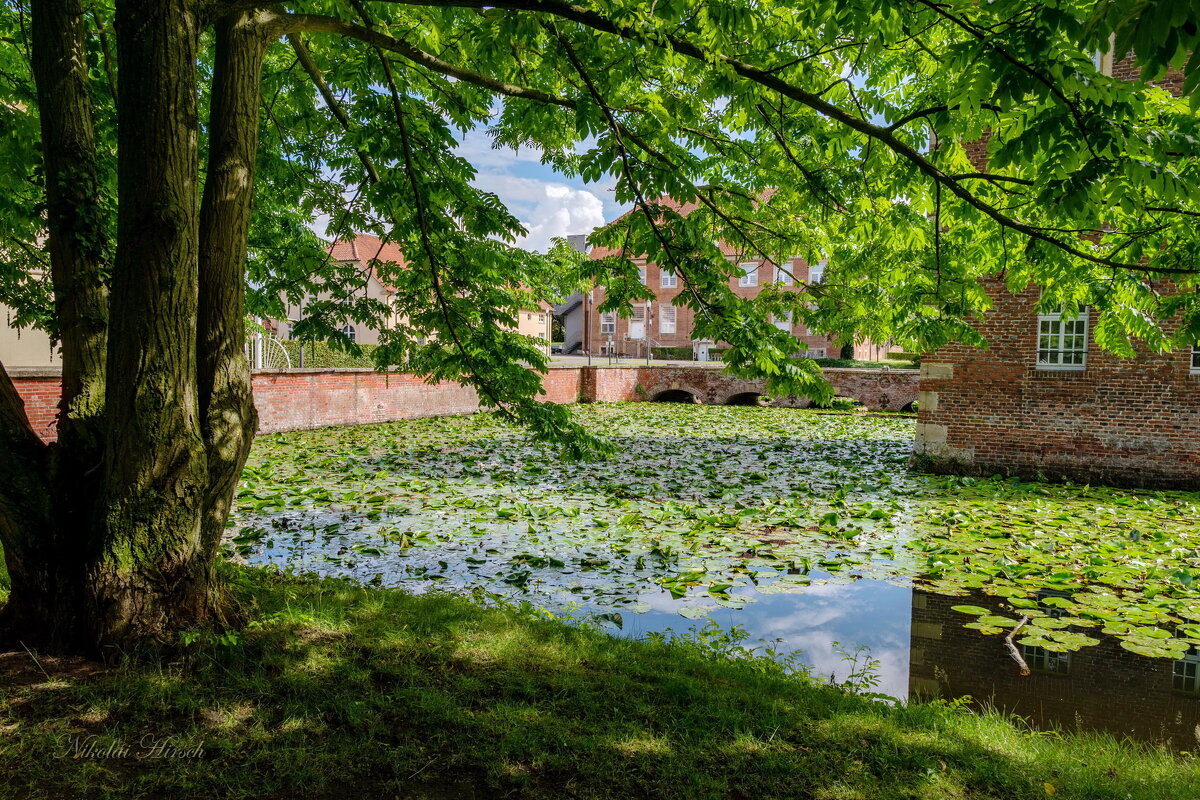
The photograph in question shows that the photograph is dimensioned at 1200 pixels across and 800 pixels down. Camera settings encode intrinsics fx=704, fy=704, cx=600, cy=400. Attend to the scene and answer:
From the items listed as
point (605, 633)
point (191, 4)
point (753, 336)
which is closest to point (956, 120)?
point (753, 336)

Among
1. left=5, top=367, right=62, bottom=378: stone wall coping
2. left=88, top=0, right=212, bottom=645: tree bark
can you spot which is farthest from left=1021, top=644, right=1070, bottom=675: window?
left=5, top=367, right=62, bottom=378: stone wall coping

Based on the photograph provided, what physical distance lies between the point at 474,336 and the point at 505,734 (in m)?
3.43

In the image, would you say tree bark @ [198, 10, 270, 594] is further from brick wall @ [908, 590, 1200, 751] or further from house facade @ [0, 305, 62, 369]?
house facade @ [0, 305, 62, 369]

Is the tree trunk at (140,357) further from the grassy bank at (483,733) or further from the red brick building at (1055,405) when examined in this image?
the red brick building at (1055,405)

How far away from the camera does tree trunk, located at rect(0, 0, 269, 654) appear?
3328 mm

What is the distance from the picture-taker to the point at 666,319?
51062mm

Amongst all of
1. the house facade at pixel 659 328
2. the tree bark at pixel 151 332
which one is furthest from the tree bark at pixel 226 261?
the house facade at pixel 659 328

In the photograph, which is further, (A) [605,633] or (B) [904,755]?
(A) [605,633]

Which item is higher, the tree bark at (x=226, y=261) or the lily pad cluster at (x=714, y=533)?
the tree bark at (x=226, y=261)

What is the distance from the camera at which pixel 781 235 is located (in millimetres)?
6645

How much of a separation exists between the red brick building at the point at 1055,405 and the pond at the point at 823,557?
2.41 ft

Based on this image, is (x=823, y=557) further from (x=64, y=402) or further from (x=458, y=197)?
(x=64, y=402)

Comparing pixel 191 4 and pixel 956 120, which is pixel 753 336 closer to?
pixel 956 120

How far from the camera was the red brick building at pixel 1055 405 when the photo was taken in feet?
35.7
